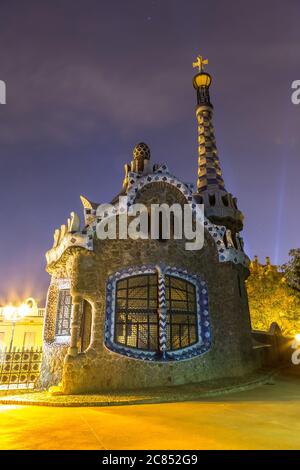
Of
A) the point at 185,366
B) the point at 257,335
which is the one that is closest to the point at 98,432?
the point at 185,366

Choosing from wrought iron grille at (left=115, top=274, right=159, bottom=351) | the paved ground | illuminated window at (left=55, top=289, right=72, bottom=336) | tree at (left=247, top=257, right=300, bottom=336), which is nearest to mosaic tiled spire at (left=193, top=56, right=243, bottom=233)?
wrought iron grille at (left=115, top=274, right=159, bottom=351)

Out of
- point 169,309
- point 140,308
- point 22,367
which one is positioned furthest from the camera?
point 22,367

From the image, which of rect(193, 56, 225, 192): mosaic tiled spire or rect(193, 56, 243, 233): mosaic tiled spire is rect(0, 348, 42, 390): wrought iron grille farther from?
rect(193, 56, 225, 192): mosaic tiled spire

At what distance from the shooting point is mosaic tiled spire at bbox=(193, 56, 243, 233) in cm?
1767

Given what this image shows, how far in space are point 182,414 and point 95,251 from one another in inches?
→ 240

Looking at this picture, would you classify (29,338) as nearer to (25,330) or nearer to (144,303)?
(25,330)

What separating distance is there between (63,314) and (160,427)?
8099mm

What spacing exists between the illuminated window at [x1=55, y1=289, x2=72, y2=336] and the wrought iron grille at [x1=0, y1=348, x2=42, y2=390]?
1.27 m

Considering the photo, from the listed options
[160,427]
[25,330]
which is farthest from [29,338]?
[160,427]

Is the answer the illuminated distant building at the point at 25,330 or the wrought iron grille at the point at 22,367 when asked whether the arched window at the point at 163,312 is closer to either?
the wrought iron grille at the point at 22,367

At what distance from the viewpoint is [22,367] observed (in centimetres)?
1212
